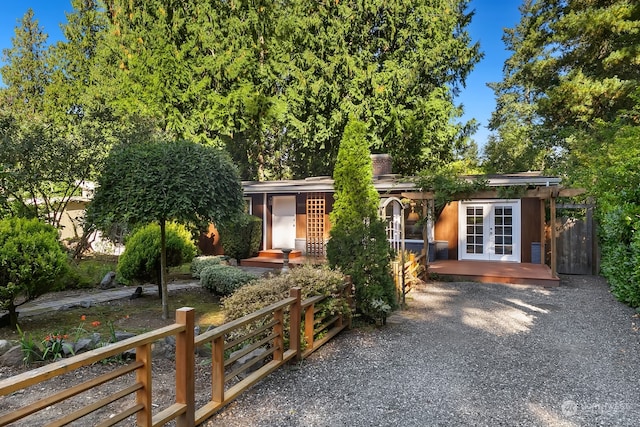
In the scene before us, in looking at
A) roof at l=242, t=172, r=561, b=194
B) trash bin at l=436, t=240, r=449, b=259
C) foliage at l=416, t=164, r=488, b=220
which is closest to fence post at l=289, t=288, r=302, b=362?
foliage at l=416, t=164, r=488, b=220

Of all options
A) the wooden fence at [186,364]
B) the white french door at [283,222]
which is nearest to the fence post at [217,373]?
the wooden fence at [186,364]

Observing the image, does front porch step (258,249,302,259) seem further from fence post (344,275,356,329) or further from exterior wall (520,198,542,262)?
fence post (344,275,356,329)

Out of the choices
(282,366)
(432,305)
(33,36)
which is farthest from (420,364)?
(33,36)

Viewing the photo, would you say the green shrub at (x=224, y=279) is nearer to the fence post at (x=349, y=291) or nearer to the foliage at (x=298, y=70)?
the fence post at (x=349, y=291)

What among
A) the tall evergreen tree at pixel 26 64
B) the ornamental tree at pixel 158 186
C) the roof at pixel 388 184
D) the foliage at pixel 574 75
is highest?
the tall evergreen tree at pixel 26 64

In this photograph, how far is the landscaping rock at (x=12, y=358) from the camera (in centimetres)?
436

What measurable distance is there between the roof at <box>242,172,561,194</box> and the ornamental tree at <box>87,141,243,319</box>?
5.86 m

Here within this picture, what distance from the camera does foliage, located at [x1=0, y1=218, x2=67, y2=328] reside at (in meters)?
5.21

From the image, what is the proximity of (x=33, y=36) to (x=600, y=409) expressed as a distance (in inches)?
1347

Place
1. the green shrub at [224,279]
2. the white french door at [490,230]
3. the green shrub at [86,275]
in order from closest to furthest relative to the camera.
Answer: the green shrub at [224,279], the green shrub at [86,275], the white french door at [490,230]

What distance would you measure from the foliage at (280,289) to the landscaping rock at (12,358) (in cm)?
220

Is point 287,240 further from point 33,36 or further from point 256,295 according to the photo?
point 33,36

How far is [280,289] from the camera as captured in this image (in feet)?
16.0

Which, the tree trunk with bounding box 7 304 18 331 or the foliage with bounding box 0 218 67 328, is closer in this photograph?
the foliage with bounding box 0 218 67 328
